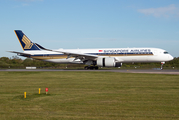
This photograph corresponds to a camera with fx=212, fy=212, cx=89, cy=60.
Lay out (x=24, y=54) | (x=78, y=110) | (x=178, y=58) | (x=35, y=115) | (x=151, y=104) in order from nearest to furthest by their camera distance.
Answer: (x=35, y=115) < (x=78, y=110) < (x=151, y=104) < (x=24, y=54) < (x=178, y=58)

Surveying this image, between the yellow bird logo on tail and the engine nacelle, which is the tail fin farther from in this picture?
the engine nacelle

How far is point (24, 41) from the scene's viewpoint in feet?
150

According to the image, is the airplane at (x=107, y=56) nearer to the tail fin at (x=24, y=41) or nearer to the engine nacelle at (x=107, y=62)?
the engine nacelle at (x=107, y=62)

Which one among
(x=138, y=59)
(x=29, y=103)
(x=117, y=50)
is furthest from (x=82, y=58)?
(x=29, y=103)

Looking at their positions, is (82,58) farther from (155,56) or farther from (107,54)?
(155,56)

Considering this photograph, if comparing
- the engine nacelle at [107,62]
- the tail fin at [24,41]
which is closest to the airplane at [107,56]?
the engine nacelle at [107,62]

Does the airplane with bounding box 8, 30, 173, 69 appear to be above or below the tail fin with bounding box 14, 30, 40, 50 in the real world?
below

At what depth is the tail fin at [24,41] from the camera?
4527 centimetres

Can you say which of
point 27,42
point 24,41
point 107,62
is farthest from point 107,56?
point 24,41

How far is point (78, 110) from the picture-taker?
27.4 feet

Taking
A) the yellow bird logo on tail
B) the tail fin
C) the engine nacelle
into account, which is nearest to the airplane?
the engine nacelle

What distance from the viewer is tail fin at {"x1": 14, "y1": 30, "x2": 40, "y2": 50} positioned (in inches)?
1782

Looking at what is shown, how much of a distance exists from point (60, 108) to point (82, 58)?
104 feet

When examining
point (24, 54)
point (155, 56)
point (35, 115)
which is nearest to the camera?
point (35, 115)
